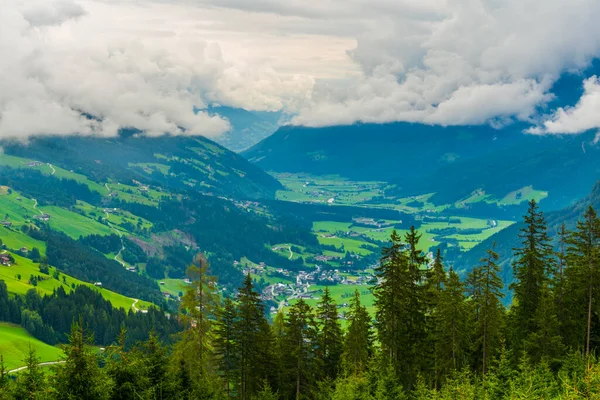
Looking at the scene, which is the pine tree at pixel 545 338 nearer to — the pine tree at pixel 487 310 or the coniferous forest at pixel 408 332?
the coniferous forest at pixel 408 332

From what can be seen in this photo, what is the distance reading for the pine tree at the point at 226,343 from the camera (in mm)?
58250

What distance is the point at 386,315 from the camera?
5666cm

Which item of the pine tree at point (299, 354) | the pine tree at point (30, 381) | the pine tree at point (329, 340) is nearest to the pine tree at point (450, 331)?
the pine tree at point (329, 340)

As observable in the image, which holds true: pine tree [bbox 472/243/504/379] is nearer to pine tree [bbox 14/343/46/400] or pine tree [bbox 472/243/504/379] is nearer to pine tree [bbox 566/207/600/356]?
pine tree [bbox 566/207/600/356]

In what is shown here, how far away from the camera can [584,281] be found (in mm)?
56125

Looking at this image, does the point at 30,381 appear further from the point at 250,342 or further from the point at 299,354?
the point at 299,354

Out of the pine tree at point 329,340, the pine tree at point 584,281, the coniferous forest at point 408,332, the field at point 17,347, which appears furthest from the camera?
the field at point 17,347

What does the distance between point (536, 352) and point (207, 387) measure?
31.8 m

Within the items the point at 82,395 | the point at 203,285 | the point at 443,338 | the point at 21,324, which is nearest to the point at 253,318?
the point at 203,285

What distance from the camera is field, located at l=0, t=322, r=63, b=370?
127312 mm

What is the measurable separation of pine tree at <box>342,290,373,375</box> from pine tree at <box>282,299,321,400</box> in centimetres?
391

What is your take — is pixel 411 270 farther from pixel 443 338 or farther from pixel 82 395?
pixel 82 395

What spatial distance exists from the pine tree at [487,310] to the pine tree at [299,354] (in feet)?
56.7

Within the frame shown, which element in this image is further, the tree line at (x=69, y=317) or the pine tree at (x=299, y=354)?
the tree line at (x=69, y=317)
